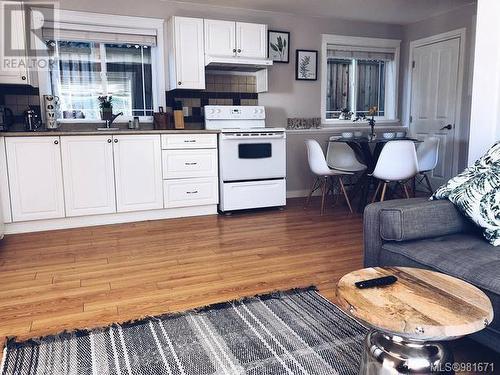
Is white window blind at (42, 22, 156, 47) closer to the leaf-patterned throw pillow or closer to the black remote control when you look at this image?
the leaf-patterned throw pillow

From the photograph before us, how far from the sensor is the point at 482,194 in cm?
197

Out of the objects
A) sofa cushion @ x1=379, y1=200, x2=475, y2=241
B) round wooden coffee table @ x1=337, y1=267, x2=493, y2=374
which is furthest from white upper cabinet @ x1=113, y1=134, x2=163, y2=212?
round wooden coffee table @ x1=337, y1=267, x2=493, y2=374

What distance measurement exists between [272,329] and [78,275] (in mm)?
1525

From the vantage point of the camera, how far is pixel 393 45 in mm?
5977

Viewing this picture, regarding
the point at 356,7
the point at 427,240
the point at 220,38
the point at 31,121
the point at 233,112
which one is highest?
the point at 356,7

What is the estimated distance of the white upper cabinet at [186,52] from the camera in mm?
4395

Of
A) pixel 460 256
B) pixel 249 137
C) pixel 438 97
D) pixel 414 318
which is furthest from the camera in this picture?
pixel 438 97

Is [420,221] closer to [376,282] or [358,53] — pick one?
[376,282]

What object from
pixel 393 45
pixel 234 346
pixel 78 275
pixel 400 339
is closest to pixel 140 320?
pixel 234 346

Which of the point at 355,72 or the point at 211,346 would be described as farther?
the point at 355,72

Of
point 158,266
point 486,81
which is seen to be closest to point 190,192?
point 158,266

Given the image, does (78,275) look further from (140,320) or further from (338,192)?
(338,192)

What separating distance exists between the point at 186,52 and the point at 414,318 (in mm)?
3944

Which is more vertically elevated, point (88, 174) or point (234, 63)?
point (234, 63)
